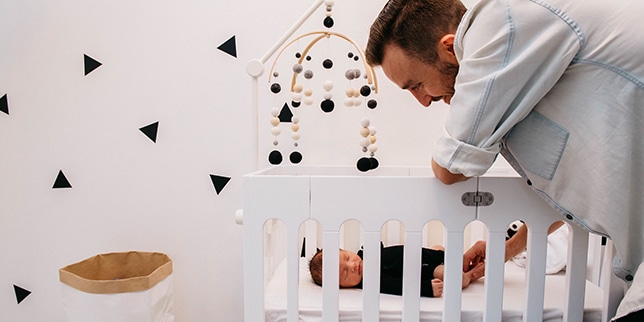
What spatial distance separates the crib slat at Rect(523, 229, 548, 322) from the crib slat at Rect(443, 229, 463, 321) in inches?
5.3

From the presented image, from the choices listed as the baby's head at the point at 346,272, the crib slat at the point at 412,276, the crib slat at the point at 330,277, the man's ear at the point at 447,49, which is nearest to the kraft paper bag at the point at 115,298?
the baby's head at the point at 346,272

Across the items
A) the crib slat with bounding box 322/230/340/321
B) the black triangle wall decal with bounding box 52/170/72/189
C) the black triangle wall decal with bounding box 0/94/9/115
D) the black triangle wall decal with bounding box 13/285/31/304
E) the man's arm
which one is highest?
the black triangle wall decal with bounding box 0/94/9/115

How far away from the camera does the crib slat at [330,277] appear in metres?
0.89

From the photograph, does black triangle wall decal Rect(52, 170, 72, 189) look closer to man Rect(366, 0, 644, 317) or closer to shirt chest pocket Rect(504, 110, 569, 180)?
man Rect(366, 0, 644, 317)

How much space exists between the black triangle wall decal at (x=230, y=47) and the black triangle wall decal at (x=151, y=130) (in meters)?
0.36

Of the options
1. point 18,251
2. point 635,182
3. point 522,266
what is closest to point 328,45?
point 522,266

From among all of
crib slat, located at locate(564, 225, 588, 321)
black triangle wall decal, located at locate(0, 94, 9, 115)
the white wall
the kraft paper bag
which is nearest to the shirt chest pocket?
crib slat, located at locate(564, 225, 588, 321)

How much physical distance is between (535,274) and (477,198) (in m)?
0.20

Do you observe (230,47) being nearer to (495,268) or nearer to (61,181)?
(61,181)

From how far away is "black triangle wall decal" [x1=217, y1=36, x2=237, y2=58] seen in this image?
152cm

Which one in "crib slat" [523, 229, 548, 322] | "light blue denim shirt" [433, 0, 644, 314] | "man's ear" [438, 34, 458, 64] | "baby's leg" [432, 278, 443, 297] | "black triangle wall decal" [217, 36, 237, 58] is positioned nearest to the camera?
"light blue denim shirt" [433, 0, 644, 314]

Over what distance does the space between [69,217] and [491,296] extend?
56.9 inches

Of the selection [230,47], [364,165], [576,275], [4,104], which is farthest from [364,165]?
[4,104]

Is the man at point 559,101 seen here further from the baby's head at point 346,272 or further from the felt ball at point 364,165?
the baby's head at point 346,272
